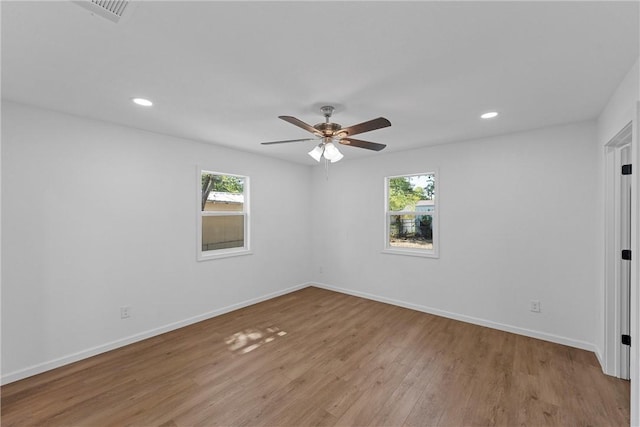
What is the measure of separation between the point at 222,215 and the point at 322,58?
9.97ft

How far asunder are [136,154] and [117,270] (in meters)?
1.36

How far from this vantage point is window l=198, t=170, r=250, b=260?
12.7 ft

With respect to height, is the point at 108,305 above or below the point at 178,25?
below

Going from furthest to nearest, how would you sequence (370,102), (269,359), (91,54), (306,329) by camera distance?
1. (306,329)
2. (269,359)
3. (370,102)
4. (91,54)

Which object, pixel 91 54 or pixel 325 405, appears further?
pixel 325 405

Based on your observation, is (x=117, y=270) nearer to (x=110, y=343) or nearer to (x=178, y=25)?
(x=110, y=343)

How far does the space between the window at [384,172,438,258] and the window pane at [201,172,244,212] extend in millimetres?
2481

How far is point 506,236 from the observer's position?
3342 mm

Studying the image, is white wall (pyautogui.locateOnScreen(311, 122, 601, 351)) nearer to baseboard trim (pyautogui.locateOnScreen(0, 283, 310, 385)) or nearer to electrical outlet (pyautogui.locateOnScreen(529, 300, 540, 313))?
electrical outlet (pyautogui.locateOnScreen(529, 300, 540, 313))

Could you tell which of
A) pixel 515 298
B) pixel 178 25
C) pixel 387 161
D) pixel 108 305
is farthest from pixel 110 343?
pixel 515 298

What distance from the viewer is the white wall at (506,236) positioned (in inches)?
115

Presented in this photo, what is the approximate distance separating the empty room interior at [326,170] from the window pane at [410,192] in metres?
0.03

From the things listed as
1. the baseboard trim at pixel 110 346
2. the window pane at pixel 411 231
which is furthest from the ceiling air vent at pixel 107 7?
the window pane at pixel 411 231

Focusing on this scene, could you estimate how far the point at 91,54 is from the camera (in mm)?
1674
